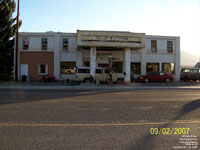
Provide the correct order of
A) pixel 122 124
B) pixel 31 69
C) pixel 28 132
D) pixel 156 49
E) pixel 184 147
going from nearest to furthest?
pixel 184 147 → pixel 28 132 → pixel 122 124 → pixel 31 69 → pixel 156 49

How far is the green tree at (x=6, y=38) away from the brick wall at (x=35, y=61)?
197 cm

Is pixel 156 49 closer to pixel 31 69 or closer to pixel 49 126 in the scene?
pixel 31 69

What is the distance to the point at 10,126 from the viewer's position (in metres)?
4.63

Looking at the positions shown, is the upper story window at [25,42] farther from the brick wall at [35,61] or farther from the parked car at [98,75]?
the parked car at [98,75]

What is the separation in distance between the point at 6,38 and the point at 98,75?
1598 cm

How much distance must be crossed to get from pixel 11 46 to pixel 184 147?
2650 centimetres

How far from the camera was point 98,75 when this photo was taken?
2006 centimetres

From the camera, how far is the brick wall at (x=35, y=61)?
24.4 meters

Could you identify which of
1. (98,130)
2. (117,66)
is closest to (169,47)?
(117,66)

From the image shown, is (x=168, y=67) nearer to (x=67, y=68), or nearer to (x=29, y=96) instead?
(x=67, y=68)

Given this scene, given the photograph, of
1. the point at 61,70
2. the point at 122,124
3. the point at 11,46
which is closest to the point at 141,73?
the point at 61,70

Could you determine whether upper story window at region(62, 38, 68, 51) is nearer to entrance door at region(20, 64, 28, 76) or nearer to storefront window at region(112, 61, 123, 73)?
entrance door at region(20, 64, 28, 76)
